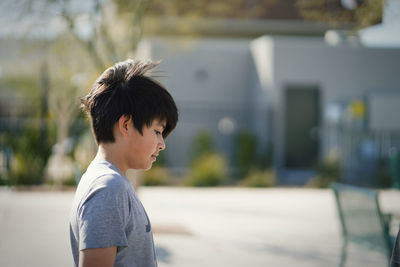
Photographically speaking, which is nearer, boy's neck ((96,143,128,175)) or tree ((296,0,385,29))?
boy's neck ((96,143,128,175))

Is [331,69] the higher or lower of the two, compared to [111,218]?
higher

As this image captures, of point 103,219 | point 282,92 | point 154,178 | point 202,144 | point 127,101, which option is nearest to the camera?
point 103,219

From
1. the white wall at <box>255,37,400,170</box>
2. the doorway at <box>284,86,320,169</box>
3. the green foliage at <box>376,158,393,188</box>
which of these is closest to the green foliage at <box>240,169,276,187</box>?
the green foliage at <box>376,158,393,188</box>

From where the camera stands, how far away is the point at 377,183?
558 inches

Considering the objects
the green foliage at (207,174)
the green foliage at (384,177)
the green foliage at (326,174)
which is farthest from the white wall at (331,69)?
the green foliage at (207,174)

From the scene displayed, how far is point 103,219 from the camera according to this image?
1727 mm

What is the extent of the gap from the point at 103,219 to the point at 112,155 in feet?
1.02

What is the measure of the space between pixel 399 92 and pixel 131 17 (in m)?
10.2

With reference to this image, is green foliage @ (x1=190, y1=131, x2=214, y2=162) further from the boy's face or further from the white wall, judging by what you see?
Answer: the boy's face

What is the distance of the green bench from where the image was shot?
4953 mm

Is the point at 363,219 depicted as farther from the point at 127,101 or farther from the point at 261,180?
the point at 261,180

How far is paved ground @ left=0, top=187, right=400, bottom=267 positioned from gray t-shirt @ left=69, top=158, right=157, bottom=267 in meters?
4.39

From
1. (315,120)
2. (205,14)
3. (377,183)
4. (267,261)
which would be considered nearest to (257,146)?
(315,120)

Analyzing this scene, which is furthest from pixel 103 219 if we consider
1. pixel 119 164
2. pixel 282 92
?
pixel 282 92
